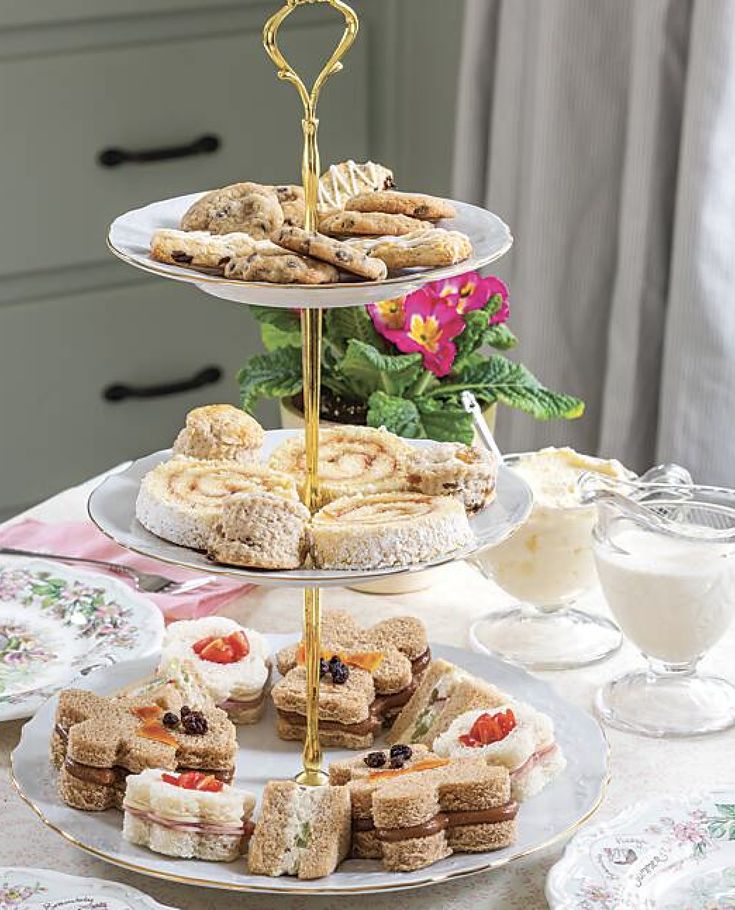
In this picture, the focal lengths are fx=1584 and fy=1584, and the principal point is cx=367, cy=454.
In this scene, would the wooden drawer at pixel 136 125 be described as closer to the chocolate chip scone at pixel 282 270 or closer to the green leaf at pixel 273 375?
the green leaf at pixel 273 375

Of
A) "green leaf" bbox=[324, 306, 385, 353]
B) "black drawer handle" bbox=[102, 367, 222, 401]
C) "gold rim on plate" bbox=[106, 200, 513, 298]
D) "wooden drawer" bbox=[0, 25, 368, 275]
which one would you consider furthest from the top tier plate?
"black drawer handle" bbox=[102, 367, 222, 401]

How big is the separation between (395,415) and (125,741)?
501 millimetres

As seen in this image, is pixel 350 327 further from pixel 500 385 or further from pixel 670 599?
pixel 670 599

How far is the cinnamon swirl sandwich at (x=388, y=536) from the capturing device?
96 centimetres

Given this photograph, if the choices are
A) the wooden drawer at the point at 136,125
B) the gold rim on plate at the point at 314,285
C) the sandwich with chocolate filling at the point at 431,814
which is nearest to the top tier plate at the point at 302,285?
the gold rim on plate at the point at 314,285

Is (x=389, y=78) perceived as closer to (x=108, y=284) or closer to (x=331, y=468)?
(x=108, y=284)

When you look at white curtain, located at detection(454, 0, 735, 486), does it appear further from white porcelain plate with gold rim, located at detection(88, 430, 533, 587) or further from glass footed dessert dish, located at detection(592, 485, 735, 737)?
white porcelain plate with gold rim, located at detection(88, 430, 533, 587)

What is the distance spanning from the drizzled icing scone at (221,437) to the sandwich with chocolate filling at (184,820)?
9.7 inches

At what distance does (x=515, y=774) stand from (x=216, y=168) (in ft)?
6.66

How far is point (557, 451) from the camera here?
4.74 ft

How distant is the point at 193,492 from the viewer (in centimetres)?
104

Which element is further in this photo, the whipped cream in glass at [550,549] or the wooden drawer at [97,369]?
the wooden drawer at [97,369]

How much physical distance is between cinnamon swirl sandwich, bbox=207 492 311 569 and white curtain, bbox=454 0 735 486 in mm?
1308

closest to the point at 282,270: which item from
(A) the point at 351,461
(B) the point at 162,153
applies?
(A) the point at 351,461
